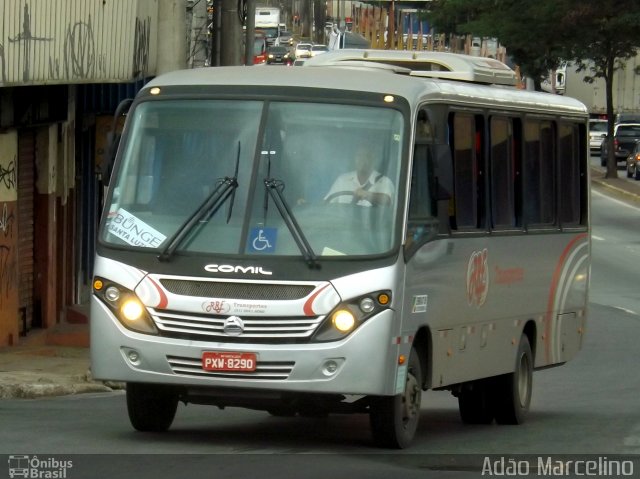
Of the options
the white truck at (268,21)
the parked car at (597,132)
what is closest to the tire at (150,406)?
the parked car at (597,132)

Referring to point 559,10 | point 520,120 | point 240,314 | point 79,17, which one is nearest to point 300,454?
point 240,314

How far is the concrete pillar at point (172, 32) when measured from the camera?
21.6 metres

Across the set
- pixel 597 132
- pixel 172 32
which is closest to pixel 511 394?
pixel 172 32

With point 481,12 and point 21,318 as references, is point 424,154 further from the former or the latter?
point 481,12

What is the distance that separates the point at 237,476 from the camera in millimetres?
9242

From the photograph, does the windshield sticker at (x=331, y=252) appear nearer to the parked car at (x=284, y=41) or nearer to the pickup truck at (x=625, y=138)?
the pickup truck at (x=625, y=138)

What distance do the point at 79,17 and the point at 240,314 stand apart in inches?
325

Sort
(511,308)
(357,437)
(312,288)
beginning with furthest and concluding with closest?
(511,308), (357,437), (312,288)

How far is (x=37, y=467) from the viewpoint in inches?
370

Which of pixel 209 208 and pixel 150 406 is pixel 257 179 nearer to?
pixel 209 208

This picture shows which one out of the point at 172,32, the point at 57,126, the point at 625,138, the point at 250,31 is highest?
the point at 250,31

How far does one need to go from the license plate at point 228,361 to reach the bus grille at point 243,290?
36cm

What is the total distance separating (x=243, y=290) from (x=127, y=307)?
0.79m

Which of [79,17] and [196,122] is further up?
[79,17]
